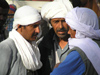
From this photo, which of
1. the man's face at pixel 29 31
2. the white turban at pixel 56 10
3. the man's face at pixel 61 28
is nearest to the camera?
the man's face at pixel 29 31

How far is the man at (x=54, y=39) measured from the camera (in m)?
2.83

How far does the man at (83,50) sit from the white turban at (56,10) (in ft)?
4.10

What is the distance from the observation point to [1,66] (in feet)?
7.04

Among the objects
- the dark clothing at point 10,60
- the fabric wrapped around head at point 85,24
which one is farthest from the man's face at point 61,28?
the fabric wrapped around head at point 85,24

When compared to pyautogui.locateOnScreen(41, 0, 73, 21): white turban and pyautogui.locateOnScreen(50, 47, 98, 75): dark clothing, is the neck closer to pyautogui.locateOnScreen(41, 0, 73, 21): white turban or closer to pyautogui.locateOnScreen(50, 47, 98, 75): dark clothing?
pyautogui.locateOnScreen(41, 0, 73, 21): white turban

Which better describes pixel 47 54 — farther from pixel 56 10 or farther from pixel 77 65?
pixel 77 65

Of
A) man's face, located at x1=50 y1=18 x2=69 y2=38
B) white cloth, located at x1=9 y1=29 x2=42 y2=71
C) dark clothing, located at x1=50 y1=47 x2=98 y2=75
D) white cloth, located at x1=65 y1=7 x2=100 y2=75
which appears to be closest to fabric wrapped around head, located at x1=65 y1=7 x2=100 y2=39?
white cloth, located at x1=65 y1=7 x2=100 y2=75

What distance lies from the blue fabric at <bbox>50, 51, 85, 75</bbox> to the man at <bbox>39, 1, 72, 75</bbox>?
1140 millimetres

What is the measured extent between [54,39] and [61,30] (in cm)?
25

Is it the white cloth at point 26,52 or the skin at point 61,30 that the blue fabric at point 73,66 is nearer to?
the white cloth at point 26,52

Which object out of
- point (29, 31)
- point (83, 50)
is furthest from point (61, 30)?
point (83, 50)

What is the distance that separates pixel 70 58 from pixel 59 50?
126 centimetres

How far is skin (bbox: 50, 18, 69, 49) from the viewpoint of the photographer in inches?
117

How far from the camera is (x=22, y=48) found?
2.45 meters
